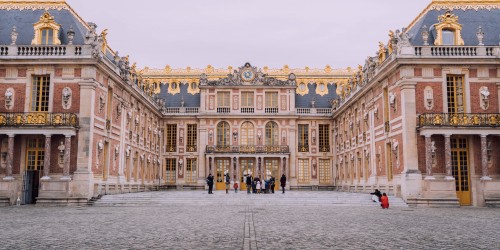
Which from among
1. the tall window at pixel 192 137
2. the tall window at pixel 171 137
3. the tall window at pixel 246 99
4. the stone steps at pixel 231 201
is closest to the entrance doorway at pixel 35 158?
the stone steps at pixel 231 201

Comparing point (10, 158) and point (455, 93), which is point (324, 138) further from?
point (10, 158)

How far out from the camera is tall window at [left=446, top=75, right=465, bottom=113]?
25.7 meters

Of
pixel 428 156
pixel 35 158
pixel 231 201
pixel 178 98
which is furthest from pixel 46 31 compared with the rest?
pixel 178 98

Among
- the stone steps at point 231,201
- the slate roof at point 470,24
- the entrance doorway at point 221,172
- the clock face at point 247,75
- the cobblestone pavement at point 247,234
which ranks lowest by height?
the stone steps at point 231,201

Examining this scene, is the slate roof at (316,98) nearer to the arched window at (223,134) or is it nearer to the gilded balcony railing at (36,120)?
the arched window at (223,134)

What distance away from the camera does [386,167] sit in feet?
94.3

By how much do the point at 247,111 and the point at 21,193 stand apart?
86.4 ft

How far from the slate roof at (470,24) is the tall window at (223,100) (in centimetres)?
2266

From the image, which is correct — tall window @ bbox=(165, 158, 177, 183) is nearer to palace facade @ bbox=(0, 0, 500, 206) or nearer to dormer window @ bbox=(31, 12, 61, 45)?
palace facade @ bbox=(0, 0, 500, 206)

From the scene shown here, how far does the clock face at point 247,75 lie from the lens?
4784cm

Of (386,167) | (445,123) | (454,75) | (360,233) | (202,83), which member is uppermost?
(202,83)

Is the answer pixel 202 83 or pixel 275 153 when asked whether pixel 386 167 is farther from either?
pixel 202 83

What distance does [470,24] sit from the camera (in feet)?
91.5

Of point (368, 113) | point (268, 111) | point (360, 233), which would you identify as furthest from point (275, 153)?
point (360, 233)
